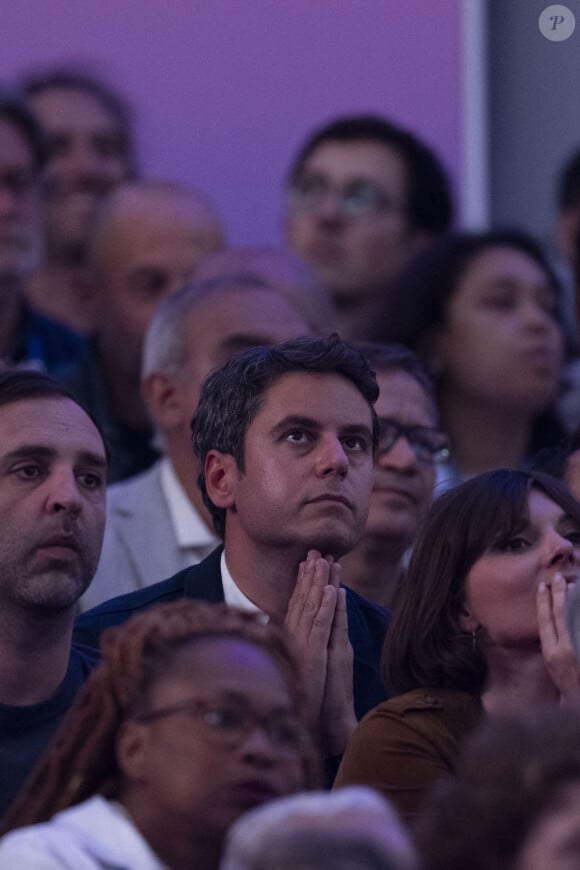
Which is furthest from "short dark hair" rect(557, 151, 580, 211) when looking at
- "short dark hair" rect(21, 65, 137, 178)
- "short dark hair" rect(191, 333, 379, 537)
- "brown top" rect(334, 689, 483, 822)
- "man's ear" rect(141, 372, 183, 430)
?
"brown top" rect(334, 689, 483, 822)

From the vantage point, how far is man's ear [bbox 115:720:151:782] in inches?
126

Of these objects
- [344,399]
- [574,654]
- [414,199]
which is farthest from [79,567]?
[414,199]

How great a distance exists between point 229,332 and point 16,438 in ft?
4.77

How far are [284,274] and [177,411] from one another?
2.03 feet

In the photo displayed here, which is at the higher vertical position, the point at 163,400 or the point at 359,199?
the point at 359,199

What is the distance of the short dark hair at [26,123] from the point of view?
20.5 feet

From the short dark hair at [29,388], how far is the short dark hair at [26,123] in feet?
5.77

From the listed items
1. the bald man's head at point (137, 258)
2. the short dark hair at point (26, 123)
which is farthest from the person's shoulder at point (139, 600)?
the short dark hair at point (26, 123)

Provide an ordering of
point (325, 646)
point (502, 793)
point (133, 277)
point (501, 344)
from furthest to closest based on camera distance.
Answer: point (133, 277)
point (501, 344)
point (325, 646)
point (502, 793)

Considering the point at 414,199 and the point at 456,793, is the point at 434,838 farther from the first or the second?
the point at 414,199

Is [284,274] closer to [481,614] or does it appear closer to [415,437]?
[415,437]

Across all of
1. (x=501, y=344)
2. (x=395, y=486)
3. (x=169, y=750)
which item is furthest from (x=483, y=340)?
(x=169, y=750)

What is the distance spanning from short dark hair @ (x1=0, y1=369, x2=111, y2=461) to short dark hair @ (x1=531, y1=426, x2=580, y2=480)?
109cm

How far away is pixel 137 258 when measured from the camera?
6590mm
